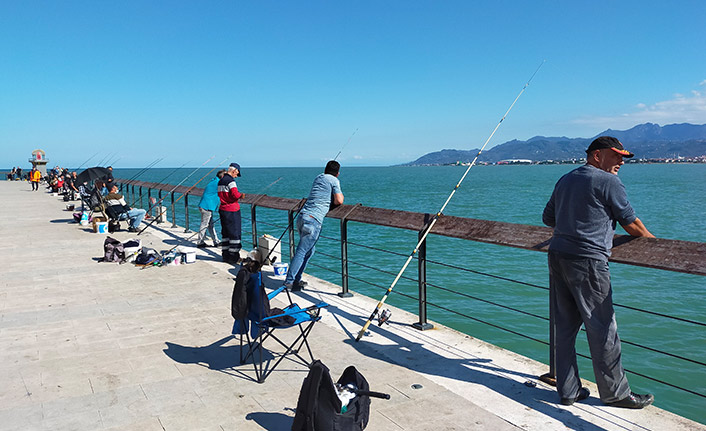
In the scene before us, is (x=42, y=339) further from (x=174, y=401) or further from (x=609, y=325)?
(x=609, y=325)

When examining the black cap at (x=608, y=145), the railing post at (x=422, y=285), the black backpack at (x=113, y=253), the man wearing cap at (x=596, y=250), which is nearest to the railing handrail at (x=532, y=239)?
the man wearing cap at (x=596, y=250)

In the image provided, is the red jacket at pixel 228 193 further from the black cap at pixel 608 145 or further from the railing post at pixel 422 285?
the black cap at pixel 608 145

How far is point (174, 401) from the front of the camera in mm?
3865

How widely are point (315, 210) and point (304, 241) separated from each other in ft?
1.36

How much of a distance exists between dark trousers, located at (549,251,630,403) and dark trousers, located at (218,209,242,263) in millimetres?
6258

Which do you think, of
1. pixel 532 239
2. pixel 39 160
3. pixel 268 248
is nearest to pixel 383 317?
pixel 532 239

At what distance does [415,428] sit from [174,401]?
5.83 feet

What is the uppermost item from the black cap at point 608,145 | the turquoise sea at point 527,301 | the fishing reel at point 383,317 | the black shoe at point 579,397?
the black cap at point 608,145

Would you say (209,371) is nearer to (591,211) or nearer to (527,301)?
(591,211)

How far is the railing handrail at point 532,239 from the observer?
3307 mm

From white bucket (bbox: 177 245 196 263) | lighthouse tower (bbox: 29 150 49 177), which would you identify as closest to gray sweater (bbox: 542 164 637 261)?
white bucket (bbox: 177 245 196 263)

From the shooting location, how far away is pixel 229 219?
9.01 metres

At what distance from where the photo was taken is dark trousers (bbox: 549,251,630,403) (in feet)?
11.2

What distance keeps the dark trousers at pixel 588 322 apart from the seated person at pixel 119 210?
483 inches
